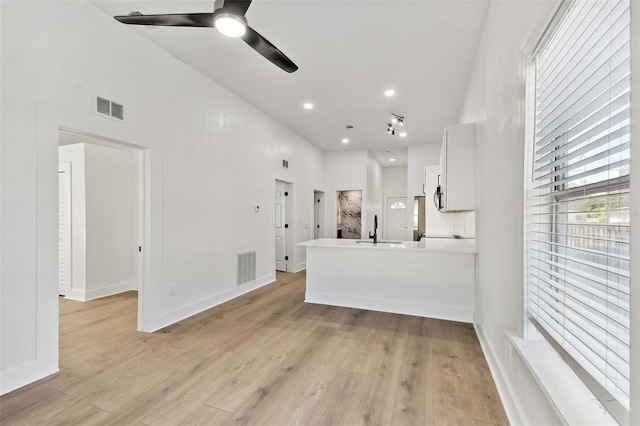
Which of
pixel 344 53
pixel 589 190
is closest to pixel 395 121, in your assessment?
pixel 344 53

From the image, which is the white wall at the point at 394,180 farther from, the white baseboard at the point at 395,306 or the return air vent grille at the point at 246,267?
the white baseboard at the point at 395,306

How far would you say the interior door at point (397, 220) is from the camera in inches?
367

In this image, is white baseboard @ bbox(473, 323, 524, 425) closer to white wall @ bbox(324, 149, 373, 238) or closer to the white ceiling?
the white ceiling

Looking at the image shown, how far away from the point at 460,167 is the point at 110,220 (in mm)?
5011

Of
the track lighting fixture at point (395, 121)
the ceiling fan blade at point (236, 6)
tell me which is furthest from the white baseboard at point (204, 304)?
the track lighting fixture at point (395, 121)

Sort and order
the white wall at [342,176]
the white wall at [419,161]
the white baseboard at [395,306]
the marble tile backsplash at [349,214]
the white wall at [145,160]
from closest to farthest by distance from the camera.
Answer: the white wall at [145,160] < the white baseboard at [395,306] < the white wall at [419,161] < the white wall at [342,176] < the marble tile backsplash at [349,214]

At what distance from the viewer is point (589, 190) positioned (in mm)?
1038

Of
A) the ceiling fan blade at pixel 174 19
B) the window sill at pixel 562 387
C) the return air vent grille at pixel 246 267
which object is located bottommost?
the return air vent grille at pixel 246 267

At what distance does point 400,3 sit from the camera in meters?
2.46

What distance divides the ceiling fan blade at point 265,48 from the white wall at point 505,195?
154 centimetres

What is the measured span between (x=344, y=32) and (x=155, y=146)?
227 cm

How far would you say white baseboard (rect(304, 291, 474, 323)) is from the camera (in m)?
3.41

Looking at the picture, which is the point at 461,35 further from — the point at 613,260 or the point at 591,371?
the point at 591,371

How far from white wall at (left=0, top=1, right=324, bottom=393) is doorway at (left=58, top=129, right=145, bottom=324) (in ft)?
3.76
